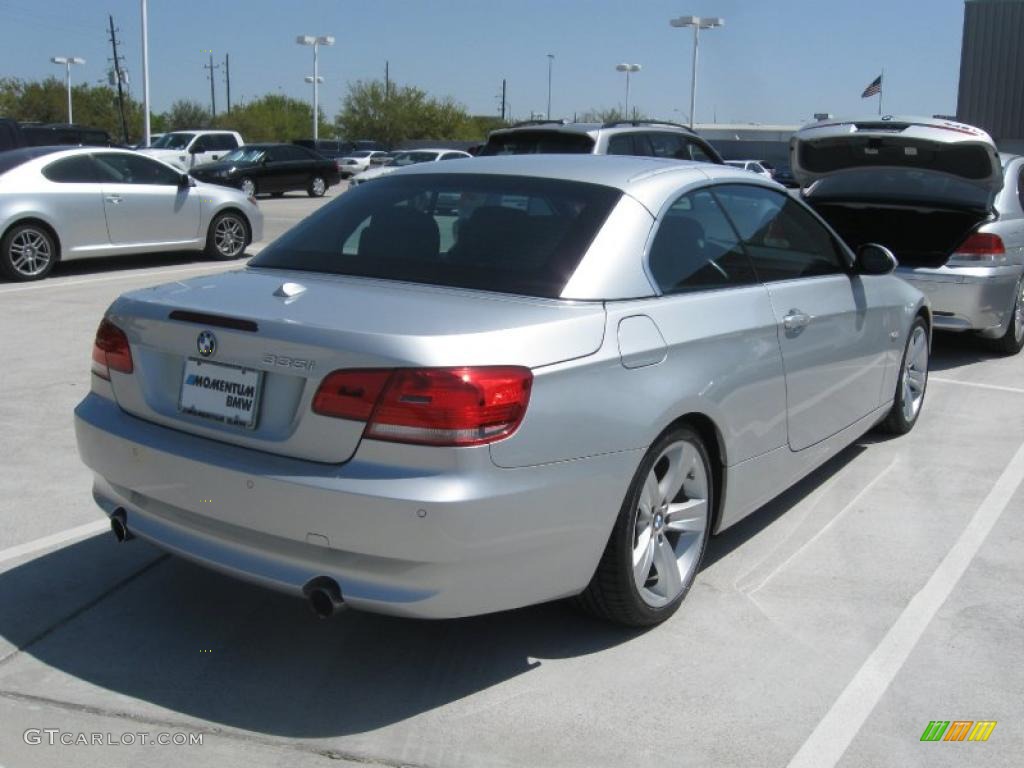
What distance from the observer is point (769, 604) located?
169 inches

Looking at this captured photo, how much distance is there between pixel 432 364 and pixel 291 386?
0.46 meters

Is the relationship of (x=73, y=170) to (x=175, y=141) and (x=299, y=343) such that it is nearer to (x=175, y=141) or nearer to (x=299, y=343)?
(x=299, y=343)

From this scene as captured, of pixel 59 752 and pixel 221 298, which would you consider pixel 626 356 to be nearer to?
pixel 221 298

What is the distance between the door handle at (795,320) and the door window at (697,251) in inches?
8.3

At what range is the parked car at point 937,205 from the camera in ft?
27.8

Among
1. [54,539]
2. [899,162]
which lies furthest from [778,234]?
[899,162]

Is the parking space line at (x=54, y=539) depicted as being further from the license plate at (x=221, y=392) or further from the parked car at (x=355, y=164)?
the parked car at (x=355, y=164)

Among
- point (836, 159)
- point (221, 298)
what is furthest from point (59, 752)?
point (836, 159)

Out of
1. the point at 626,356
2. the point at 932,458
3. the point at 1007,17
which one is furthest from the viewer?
the point at 1007,17

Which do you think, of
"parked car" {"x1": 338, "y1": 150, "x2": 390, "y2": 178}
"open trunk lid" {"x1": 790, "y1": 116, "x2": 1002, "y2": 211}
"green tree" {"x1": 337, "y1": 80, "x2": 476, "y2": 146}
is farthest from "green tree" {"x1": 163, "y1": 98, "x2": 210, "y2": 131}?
"open trunk lid" {"x1": 790, "y1": 116, "x2": 1002, "y2": 211}

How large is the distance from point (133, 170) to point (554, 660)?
10.9 m

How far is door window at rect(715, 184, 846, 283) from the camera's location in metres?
4.76

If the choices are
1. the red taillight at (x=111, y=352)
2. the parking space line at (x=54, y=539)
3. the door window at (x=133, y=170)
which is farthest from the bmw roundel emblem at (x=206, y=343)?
the door window at (x=133, y=170)

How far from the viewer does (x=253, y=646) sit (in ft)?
12.8
